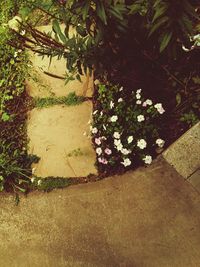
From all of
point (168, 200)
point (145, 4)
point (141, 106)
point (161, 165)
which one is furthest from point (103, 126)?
point (145, 4)

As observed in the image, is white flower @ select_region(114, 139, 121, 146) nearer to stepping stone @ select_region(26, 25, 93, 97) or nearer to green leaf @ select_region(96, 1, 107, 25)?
stepping stone @ select_region(26, 25, 93, 97)

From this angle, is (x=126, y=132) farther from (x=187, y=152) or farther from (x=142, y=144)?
(x=187, y=152)

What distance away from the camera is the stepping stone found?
139 inches

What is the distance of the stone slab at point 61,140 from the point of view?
A: 3156 millimetres

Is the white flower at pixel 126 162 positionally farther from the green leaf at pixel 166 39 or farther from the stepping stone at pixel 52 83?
the green leaf at pixel 166 39

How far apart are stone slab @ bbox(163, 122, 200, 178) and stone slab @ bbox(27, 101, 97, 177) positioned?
0.63 meters

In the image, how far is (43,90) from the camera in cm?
366

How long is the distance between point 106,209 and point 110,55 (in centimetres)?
109

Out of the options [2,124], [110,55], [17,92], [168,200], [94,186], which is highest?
[17,92]

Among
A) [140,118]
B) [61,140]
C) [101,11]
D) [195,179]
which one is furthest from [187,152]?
[101,11]

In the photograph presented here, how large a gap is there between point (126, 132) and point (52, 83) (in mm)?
960

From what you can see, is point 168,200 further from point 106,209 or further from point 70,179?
point 70,179

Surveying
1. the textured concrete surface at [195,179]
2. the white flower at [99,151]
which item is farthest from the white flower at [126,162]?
the textured concrete surface at [195,179]

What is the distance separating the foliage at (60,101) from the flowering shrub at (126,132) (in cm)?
29
